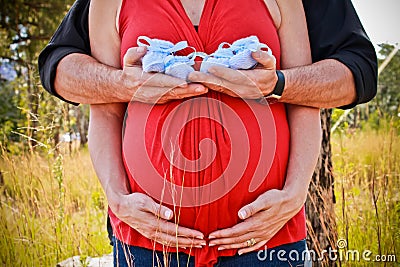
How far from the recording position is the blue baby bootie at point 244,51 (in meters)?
1.65

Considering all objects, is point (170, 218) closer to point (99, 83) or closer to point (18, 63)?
point (99, 83)

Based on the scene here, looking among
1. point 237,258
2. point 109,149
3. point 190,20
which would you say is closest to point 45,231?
point 109,149

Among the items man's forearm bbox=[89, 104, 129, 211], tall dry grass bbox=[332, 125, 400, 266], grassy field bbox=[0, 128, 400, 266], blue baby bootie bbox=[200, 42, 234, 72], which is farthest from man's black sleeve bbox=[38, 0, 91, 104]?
tall dry grass bbox=[332, 125, 400, 266]

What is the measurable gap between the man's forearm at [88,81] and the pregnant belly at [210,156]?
166 mm

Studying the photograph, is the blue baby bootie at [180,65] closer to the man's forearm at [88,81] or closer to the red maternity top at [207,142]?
the red maternity top at [207,142]

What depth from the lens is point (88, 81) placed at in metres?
1.88

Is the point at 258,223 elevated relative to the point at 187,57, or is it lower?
lower

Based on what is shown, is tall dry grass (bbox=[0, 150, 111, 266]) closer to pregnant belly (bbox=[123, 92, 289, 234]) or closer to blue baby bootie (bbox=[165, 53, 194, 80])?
pregnant belly (bbox=[123, 92, 289, 234])

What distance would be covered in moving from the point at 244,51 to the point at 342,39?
1.44 feet

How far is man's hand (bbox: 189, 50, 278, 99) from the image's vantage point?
1.66m

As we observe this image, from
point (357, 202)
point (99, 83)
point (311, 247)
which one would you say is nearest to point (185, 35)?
point (99, 83)

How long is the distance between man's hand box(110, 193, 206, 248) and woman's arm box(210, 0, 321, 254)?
0.08 meters

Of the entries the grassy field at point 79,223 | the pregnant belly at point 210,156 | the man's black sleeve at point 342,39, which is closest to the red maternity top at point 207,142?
the pregnant belly at point 210,156

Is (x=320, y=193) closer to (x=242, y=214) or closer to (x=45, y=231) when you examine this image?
(x=242, y=214)
